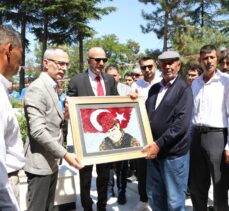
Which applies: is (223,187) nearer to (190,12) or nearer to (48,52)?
(48,52)

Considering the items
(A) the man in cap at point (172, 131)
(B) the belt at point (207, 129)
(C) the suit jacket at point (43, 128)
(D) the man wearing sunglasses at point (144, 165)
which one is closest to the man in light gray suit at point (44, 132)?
(C) the suit jacket at point (43, 128)

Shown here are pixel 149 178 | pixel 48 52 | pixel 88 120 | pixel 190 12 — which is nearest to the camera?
pixel 48 52

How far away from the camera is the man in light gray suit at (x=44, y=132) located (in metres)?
2.54

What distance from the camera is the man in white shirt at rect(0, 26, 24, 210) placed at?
1392mm

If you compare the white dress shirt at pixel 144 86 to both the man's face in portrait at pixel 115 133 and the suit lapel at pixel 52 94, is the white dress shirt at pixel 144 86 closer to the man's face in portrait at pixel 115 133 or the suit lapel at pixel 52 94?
the man's face in portrait at pixel 115 133

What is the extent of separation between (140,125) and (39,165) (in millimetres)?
1092

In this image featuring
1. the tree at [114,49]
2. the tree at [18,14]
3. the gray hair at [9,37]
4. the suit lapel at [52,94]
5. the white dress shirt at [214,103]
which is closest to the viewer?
the gray hair at [9,37]

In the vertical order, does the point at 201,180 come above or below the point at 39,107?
below

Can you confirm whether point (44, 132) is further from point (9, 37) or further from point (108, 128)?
point (9, 37)

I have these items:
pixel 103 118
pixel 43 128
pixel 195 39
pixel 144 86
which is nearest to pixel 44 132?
pixel 43 128

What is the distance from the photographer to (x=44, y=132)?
2.53m

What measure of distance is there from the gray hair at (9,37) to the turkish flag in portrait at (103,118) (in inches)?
45.3

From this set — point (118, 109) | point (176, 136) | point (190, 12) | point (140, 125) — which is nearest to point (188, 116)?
point (176, 136)

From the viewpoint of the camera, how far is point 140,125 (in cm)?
315
